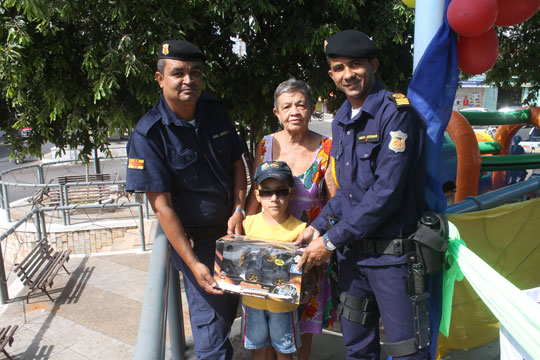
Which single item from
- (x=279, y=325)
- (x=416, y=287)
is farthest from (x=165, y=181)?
(x=416, y=287)

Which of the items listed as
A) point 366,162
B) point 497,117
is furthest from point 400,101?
point 497,117

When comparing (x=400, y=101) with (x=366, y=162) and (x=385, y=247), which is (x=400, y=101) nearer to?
(x=366, y=162)

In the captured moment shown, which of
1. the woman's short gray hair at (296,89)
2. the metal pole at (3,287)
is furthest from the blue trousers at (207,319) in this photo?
the metal pole at (3,287)

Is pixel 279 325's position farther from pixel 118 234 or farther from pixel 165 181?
pixel 118 234

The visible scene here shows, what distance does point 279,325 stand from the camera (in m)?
2.22

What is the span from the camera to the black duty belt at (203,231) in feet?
7.55

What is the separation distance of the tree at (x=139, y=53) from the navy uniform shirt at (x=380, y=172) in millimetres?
1798

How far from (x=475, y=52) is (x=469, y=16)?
0.93 ft

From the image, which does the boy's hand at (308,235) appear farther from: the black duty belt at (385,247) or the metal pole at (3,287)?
the metal pole at (3,287)

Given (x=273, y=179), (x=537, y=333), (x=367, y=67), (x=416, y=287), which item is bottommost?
(x=416, y=287)

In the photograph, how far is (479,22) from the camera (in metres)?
2.02

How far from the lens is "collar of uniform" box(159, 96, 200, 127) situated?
216 cm

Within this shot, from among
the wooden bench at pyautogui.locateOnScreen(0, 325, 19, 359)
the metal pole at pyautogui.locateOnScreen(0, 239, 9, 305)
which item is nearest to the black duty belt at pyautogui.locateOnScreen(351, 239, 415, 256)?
the wooden bench at pyautogui.locateOnScreen(0, 325, 19, 359)

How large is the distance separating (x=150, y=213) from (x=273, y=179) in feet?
27.7
